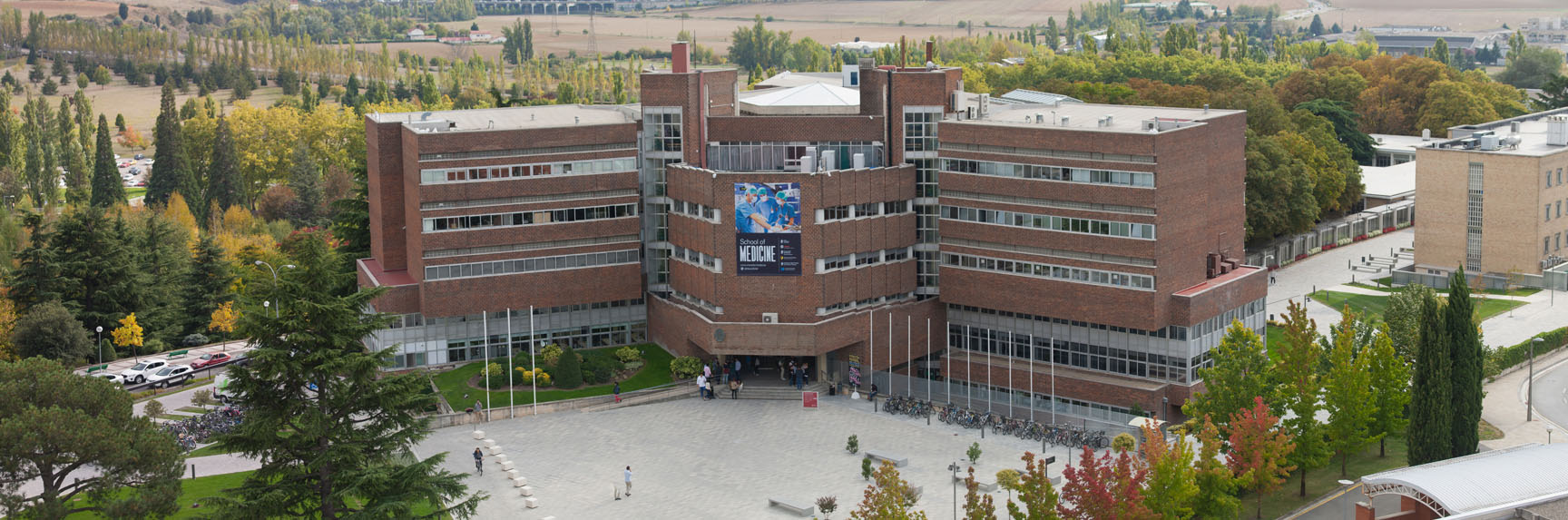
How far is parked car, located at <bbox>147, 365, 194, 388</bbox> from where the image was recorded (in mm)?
118312

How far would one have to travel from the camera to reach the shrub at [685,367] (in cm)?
11081

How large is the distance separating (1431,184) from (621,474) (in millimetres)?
75759

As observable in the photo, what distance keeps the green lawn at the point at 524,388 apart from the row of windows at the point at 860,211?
14.5 meters

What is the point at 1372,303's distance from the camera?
135 meters

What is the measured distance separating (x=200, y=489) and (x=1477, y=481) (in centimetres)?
6173

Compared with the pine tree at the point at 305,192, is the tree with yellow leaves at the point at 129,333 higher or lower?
lower

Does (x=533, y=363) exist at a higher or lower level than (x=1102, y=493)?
lower

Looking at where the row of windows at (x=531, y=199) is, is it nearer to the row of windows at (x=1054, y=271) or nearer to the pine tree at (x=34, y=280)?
the row of windows at (x=1054, y=271)

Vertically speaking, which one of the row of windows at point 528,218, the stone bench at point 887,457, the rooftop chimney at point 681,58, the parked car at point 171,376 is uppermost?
the rooftop chimney at point 681,58

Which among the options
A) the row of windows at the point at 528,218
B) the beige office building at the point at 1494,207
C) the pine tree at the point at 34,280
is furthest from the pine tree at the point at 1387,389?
the pine tree at the point at 34,280

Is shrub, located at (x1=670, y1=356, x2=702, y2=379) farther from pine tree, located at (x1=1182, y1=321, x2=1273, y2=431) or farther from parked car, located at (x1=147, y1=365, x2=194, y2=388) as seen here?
parked car, located at (x1=147, y1=365, x2=194, y2=388)

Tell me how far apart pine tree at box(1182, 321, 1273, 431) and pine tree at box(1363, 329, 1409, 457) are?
593 centimetres

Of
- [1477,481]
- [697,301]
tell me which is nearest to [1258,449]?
[1477,481]

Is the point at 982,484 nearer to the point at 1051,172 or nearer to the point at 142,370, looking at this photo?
the point at 1051,172
